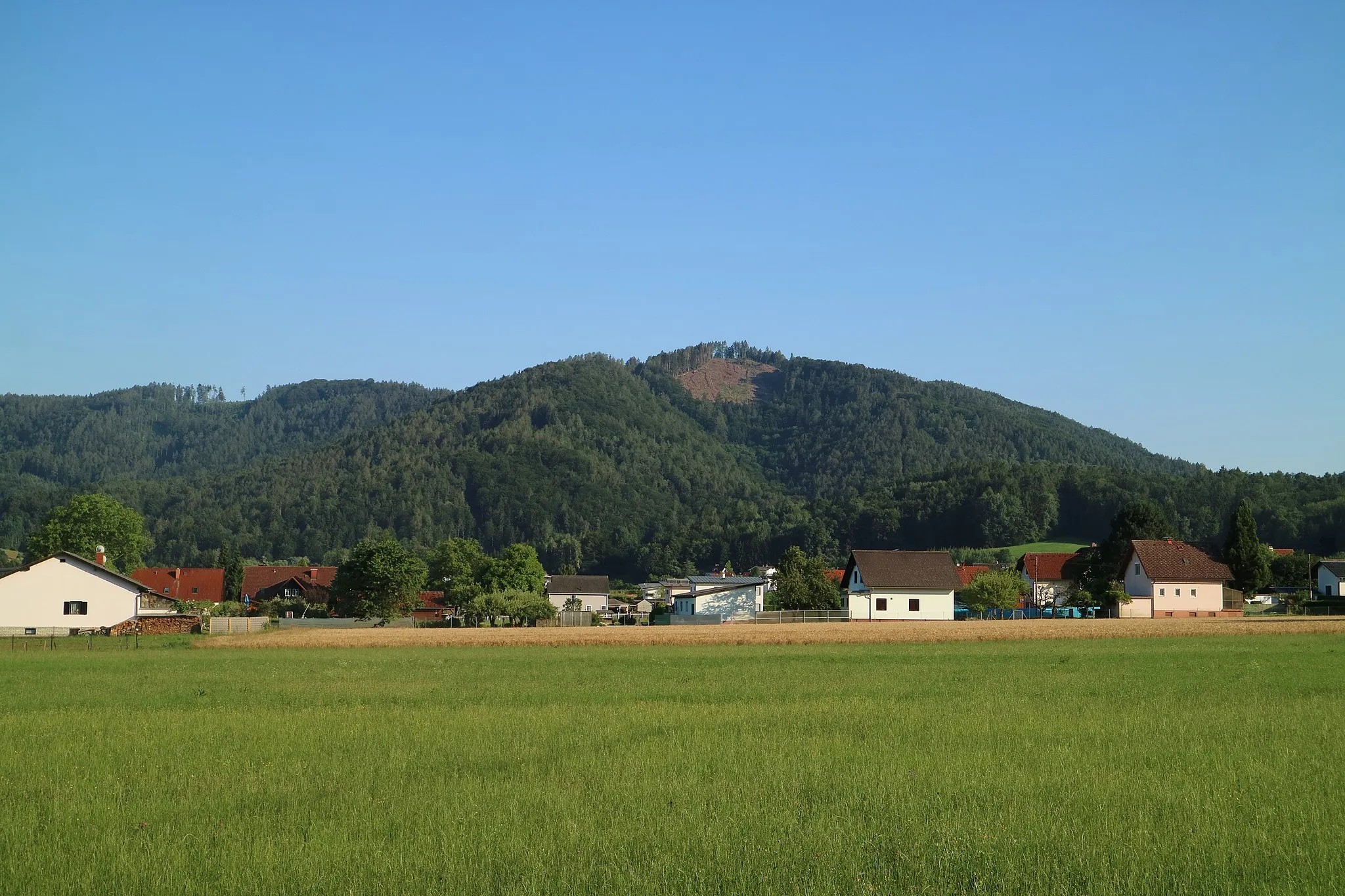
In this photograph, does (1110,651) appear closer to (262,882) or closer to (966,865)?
(966,865)

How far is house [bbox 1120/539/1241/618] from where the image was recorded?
314 feet

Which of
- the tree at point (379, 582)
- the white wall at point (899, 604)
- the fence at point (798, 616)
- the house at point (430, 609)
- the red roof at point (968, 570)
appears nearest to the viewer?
the fence at point (798, 616)

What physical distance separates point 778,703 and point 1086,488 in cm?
17639

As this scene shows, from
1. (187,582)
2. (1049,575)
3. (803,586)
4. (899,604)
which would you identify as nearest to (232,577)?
(187,582)

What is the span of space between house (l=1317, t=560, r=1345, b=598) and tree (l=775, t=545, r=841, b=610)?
56511 mm

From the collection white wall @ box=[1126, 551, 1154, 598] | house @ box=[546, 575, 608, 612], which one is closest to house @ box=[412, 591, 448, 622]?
house @ box=[546, 575, 608, 612]

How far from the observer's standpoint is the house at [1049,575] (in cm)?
11519

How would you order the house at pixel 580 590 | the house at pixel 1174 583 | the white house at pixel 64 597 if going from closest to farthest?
the white house at pixel 64 597
the house at pixel 1174 583
the house at pixel 580 590

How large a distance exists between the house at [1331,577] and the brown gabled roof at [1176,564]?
24.4 metres

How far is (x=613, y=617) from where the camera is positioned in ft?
399

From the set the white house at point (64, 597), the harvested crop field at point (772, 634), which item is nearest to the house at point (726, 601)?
the harvested crop field at point (772, 634)

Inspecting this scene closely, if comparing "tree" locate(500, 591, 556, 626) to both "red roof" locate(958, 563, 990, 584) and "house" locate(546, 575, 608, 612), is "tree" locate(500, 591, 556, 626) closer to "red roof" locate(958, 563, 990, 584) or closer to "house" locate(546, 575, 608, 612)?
"house" locate(546, 575, 608, 612)

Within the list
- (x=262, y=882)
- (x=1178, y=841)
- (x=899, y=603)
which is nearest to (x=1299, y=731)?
(x=1178, y=841)

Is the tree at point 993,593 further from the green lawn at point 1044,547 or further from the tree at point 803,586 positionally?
the green lawn at point 1044,547
